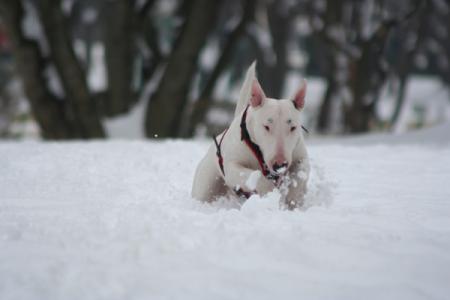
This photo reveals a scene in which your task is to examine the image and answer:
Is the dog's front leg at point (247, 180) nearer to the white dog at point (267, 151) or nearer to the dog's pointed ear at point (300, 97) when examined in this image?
the white dog at point (267, 151)

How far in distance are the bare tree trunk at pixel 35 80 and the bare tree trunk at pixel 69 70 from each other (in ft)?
0.82

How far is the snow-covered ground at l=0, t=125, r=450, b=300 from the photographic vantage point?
8.27ft

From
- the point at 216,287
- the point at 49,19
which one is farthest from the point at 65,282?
the point at 49,19

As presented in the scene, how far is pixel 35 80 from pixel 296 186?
794 centimetres

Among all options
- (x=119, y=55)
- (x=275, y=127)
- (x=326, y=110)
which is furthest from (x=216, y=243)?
(x=326, y=110)

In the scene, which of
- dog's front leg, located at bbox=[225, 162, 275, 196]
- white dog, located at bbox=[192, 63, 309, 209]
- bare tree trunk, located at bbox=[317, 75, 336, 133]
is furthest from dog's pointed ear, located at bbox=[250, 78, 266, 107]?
bare tree trunk, located at bbox=[317, 75, 336, 133]

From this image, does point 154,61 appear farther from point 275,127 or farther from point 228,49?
point 275,127

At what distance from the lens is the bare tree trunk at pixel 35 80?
10.4 metres

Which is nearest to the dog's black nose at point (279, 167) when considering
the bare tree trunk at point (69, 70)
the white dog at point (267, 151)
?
the white dog at point (267, 151)

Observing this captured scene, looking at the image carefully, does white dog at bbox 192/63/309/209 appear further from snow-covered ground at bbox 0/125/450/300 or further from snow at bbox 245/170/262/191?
snow-covered ground at bbox 0/125/450/300

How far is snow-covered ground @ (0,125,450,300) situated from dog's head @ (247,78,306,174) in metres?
0.30

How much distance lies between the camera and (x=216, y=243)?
3.09 meters

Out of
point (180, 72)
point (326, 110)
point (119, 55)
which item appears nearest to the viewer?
point (180, 72)

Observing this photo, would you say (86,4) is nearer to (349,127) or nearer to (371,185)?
(349,127)
